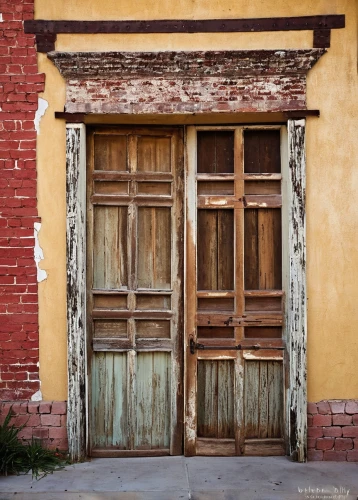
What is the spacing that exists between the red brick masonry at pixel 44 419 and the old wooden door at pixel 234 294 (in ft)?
3.42

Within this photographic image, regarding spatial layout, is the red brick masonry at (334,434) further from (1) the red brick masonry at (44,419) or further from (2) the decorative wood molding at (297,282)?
(1) the red brick masonry at (44,419)

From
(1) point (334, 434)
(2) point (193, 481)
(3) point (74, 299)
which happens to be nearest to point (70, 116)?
(3) point (74, 299)

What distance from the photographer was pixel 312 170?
4723mm

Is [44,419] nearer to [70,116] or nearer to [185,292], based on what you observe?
[185,292]

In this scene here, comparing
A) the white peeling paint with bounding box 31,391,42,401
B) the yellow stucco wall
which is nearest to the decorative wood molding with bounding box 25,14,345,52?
the yellow stucco wall

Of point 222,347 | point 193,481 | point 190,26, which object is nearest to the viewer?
point 193,481

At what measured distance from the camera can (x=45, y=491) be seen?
4.16 m

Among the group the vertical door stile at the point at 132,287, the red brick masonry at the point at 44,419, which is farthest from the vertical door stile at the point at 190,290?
the red brick masonry at the point at 44,419

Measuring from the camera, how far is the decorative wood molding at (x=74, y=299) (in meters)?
4.69

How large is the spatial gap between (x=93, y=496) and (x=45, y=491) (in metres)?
0.36

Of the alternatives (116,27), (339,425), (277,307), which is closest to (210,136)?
(116,27)

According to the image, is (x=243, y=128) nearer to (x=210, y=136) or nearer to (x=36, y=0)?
(x=210, y=136)

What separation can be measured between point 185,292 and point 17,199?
1594 millimetres

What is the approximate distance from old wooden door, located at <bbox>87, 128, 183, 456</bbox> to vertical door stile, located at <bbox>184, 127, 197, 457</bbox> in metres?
0.08
